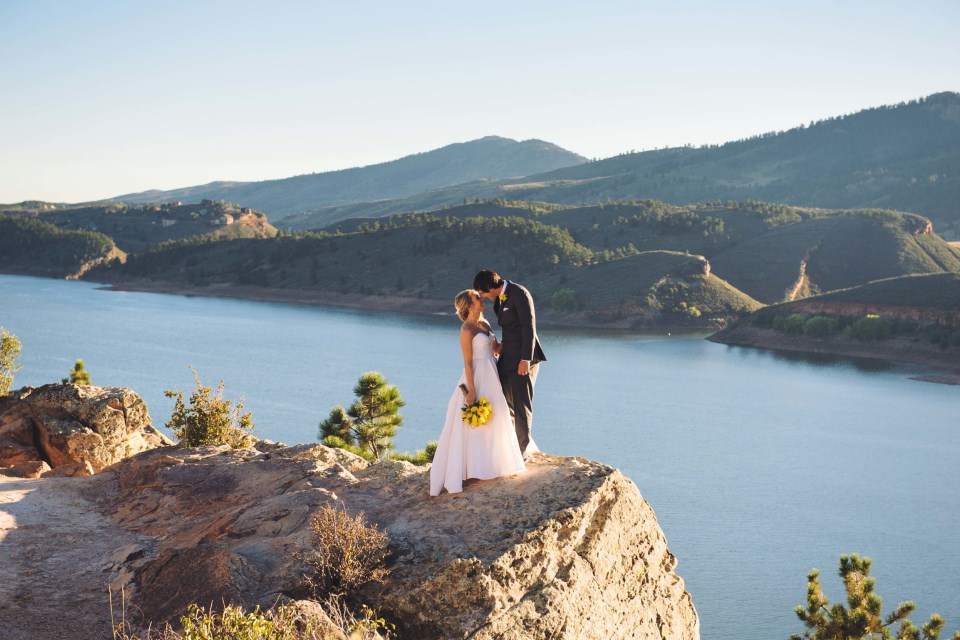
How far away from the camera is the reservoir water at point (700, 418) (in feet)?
88.8

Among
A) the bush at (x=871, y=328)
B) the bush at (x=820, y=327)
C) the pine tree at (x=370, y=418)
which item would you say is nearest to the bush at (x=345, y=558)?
the pine tree at (x=370, y=418)

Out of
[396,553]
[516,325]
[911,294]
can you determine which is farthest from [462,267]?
[396,553]

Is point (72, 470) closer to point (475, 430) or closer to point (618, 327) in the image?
point (475, 430)

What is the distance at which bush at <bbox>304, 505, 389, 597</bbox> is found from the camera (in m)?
8.30

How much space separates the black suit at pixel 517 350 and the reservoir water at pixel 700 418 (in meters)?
2.40

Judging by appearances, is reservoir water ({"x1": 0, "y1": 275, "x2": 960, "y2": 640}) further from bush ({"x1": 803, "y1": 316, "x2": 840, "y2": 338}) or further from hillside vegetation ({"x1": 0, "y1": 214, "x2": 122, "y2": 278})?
hillside vegetation ({"x1": 0, "y1": 214, "x2": 122, "y2": 278})

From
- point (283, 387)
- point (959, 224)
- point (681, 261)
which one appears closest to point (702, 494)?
point (283, 387)

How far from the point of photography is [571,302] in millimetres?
98812

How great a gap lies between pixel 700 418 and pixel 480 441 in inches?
1672

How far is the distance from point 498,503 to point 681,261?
98.1 meters

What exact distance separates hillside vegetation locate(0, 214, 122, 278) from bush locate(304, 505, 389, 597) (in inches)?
5435

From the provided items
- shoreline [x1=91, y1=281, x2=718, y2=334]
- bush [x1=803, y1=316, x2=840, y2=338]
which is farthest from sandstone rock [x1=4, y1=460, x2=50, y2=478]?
bush [x1=803, y1=316, x2=840, y2=338]

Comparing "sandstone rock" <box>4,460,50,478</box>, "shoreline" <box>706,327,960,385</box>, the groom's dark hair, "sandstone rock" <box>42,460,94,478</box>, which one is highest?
the groom's dark hair

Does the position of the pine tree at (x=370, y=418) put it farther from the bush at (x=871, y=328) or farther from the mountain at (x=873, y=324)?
the bush at (x=871, y=328)
